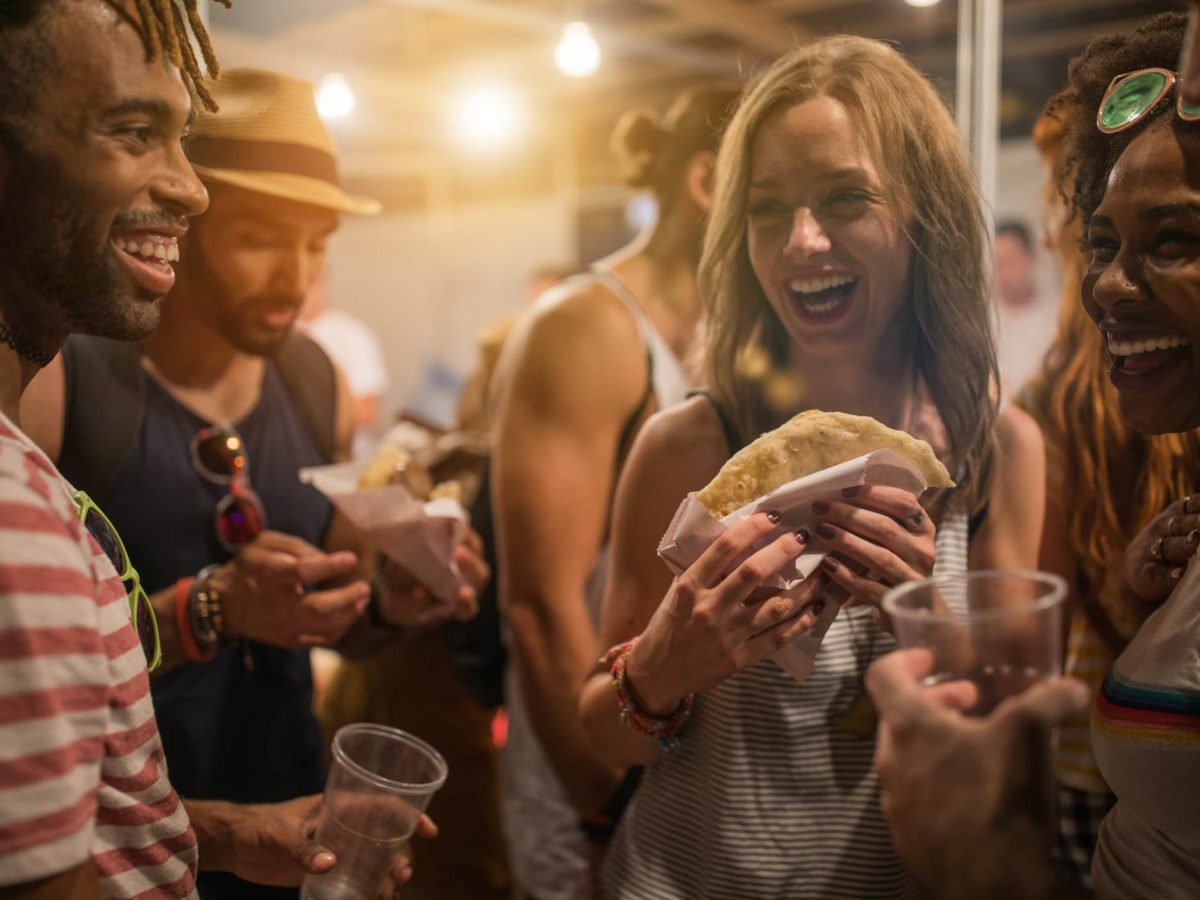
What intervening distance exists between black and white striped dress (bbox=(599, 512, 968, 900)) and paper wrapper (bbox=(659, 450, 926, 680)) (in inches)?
6.4

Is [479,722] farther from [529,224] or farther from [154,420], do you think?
[529,224]

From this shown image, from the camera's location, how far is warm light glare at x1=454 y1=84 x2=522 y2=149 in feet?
17.4

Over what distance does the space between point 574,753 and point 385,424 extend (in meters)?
4.02

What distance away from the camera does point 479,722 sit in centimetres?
285

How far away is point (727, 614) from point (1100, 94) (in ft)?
2.67

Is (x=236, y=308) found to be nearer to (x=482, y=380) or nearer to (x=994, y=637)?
(x=994, y=637)

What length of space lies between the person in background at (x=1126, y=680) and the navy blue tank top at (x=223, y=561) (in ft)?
4.05

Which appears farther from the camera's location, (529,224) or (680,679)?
(529,224)

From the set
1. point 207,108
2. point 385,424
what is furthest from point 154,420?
point 385,424

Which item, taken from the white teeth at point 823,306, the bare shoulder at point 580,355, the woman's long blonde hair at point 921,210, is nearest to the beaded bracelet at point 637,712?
Result: the woman's long blonde hair at point 921,210

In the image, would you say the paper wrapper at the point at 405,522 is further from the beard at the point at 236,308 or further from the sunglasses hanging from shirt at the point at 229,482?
the beard at the point at 236,308

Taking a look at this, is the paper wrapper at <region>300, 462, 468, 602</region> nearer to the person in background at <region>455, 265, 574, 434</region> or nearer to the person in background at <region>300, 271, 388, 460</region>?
the person in background at <region>455, 265, 574, 434</region>

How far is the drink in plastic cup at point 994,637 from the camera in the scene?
83cm

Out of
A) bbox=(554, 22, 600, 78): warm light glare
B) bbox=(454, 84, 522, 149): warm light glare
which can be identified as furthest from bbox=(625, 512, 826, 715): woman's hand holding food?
bbox=(454, 84, 522, 149): warm light glare
